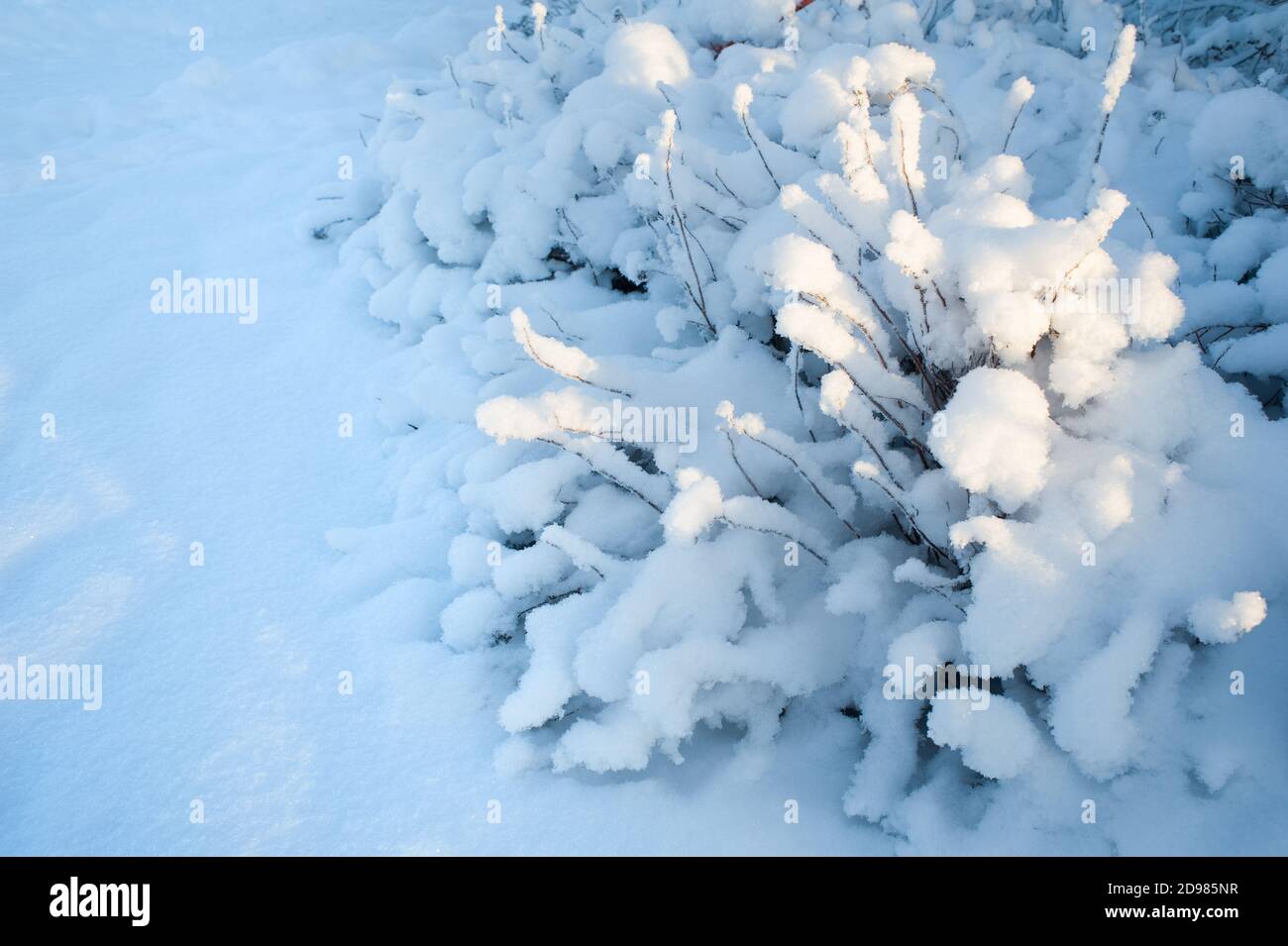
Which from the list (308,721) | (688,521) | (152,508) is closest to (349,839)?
(308,721)
